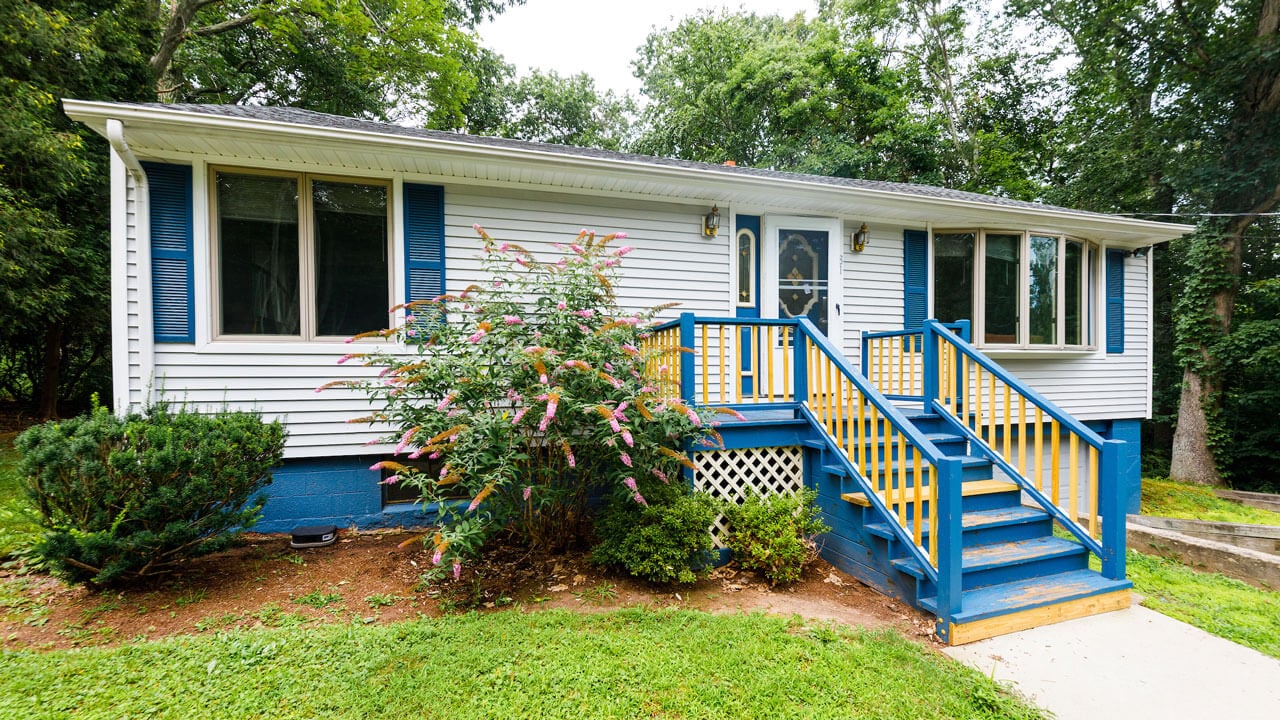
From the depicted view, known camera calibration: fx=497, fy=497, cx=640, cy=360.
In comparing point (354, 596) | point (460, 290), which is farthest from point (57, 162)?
point (354, 596)

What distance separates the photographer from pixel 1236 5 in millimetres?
8641

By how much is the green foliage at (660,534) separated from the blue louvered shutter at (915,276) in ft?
13.1

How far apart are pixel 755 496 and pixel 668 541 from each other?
2.81 ft

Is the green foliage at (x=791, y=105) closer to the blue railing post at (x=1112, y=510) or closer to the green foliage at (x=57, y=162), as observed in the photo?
the blue railing post at (x=1112, y=510)

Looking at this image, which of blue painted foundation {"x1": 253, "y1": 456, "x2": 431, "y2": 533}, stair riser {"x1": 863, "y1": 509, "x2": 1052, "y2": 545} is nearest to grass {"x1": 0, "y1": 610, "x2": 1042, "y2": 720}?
stair riser {"x1": 863, "y1": 509, "x2": 1052, "y2": 545}

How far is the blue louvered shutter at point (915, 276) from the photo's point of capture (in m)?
5.95

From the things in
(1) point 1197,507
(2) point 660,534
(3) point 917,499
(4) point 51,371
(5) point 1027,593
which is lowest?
(1) point 1197,507

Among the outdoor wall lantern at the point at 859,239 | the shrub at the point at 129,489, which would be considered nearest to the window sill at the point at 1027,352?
the outdoor wall lantern at the point at 859,239

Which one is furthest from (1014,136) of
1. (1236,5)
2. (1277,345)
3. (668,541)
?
(668,541)

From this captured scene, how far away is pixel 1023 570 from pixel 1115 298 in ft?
18.8

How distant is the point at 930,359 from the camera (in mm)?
4371

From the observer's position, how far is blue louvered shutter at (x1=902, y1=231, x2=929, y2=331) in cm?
595

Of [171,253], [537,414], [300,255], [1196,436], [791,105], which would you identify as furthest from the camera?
[791,105]

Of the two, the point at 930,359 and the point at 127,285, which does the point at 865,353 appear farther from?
the point at 127,285
